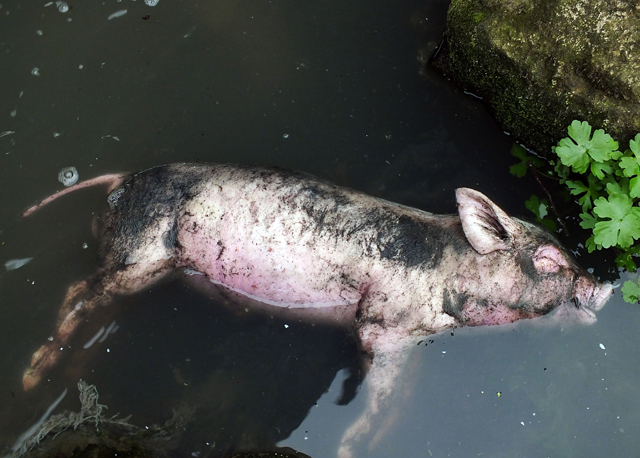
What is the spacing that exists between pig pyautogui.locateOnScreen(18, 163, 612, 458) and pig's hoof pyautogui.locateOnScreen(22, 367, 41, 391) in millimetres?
817

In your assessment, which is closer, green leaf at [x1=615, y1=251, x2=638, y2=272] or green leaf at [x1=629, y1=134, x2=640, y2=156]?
green leaf at [x1=629, y1=134, x2=640, y2=156]

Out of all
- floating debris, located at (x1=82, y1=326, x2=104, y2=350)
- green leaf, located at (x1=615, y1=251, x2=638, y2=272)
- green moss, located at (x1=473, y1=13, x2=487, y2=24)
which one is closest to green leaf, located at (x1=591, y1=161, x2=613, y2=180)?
green leaf, located at (x1=615, y1=251, x2=638, y2=272)

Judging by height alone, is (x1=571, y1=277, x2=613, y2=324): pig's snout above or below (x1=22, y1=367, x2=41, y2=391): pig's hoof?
above

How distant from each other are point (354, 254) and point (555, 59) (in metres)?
1.66

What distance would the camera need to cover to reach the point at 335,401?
3496 mm

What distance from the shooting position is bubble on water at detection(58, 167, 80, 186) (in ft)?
12.7

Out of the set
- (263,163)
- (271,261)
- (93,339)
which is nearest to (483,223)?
(271,261)

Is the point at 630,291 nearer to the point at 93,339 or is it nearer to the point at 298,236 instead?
the point at 298,236

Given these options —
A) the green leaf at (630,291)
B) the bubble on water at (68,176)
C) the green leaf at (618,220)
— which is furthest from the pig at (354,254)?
the bubble on water at (68,176)

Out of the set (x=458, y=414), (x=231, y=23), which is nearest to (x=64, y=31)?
(x=231, y=23)

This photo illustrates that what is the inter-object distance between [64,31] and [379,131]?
2643 mm

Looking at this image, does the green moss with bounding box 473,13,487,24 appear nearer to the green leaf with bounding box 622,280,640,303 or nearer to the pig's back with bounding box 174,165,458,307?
the pig's back with bounding box 174,165,458,307

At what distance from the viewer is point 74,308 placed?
141 inches

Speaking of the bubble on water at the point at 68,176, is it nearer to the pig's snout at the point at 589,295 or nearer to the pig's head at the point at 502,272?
the pig's head at the point at 502,272
